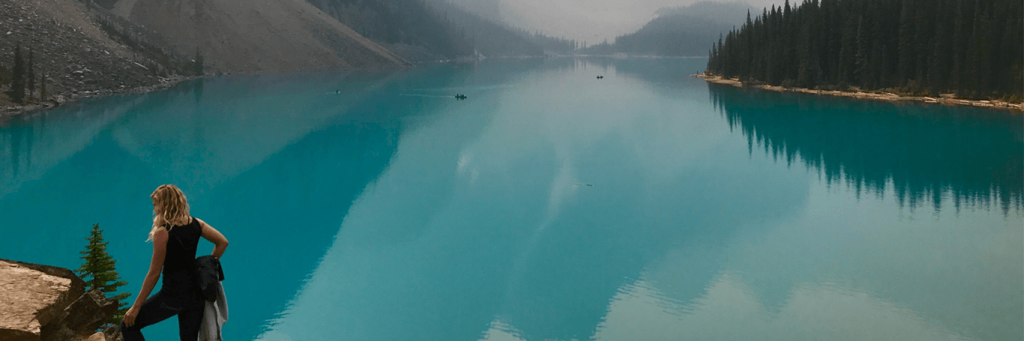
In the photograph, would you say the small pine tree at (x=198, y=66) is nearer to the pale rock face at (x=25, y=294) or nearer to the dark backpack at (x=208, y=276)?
the pale rock face at (x=25, y=294)

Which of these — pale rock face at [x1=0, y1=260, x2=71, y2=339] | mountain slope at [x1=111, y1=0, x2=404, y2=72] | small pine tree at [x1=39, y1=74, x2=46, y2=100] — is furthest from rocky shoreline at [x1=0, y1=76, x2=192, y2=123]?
pale rock face at [x1=0, y1=260, x2=71, y2=339]

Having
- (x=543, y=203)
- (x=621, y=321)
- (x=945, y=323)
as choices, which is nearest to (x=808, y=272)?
(x=945, y=323)

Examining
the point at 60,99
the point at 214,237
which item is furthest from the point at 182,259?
the point at 60,99

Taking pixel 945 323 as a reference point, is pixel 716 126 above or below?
above

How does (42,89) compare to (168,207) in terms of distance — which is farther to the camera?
(42,89)

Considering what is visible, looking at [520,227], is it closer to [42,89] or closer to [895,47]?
[42,89]

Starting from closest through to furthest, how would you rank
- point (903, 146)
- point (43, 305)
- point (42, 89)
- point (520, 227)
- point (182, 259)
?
1. point (182, 259)
2. point (43, 305)
3. point (520, 227)
4. point (903, 146)
5. point (42, 89)

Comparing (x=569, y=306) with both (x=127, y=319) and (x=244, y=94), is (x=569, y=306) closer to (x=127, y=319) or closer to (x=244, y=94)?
(x=127, y=319)

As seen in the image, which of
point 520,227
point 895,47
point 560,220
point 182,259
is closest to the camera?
point 182,259
